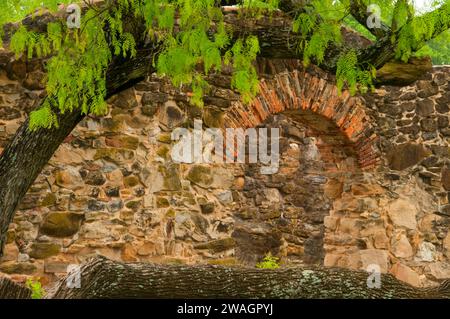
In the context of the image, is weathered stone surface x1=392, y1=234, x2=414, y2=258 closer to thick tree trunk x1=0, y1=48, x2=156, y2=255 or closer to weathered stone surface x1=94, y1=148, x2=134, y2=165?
weathered stone surface x1=94, y1=148, x2=134, y2=165

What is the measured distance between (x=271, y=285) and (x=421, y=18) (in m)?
2.20

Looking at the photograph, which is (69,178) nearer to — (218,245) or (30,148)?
(30,148)

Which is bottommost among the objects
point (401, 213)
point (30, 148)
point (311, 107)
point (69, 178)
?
point (401, 213)

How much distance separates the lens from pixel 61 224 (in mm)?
6582

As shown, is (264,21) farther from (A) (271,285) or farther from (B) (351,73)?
(A) (271,285)

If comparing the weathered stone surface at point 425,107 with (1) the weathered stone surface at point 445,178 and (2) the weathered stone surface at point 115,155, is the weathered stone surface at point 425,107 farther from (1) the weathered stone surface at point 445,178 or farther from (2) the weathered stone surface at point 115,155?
(2) the weathered stone surface at point 115,155

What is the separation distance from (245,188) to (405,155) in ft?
8.62

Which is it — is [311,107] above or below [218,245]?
above

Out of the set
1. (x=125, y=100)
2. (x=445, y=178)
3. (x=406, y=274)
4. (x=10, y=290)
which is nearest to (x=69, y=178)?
(x=125, y=100)

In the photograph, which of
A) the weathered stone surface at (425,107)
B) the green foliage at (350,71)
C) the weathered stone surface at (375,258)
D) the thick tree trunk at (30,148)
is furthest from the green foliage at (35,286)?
the weathered stone surface at (425,107)

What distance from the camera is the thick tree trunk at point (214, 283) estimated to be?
159 inches

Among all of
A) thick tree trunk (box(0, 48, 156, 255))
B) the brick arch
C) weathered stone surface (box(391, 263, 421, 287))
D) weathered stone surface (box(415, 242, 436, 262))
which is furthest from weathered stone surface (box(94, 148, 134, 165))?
weathered stone surface (box(415, 242, 436, 262))

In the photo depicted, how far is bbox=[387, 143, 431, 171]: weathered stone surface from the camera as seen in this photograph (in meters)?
8.66

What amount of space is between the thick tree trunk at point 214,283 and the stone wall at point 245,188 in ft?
8.43
